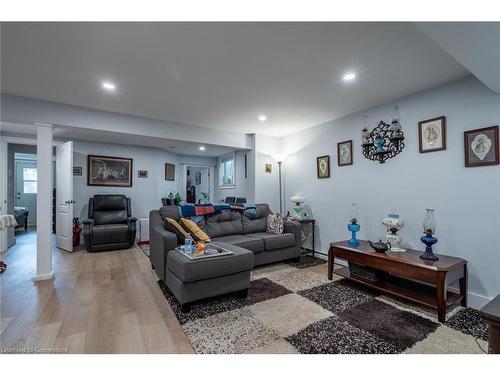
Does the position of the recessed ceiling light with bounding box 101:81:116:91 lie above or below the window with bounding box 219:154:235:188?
above

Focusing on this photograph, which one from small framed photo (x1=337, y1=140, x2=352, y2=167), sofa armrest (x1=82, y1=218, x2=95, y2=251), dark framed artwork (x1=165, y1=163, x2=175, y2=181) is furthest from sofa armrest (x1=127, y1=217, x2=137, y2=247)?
small framed photo (x1=337, y1=140, x2=352, y2=167)

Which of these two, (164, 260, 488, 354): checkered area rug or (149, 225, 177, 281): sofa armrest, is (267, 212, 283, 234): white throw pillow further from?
(149, 225, 177, 281): sofa armrest

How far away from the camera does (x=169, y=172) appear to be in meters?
6.27

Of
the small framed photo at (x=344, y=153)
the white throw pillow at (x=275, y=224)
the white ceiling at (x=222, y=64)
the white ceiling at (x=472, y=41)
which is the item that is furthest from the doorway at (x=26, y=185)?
the white ceiling at (x=472, y=41)

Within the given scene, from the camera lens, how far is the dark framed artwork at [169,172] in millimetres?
6146

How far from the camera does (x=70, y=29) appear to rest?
1.67 meters

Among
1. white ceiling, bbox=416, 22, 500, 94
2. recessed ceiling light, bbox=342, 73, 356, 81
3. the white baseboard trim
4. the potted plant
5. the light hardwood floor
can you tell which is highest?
recessed ceiling light, bbox=342, 73, 356, 81

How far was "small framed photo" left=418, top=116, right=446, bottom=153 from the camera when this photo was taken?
8.41 ft

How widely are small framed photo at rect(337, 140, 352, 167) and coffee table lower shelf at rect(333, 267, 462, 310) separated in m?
1.66

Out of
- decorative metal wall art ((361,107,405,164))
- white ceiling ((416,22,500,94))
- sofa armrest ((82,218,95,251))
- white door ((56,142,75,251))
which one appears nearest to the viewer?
white ceiling ((416,22,500,94))
